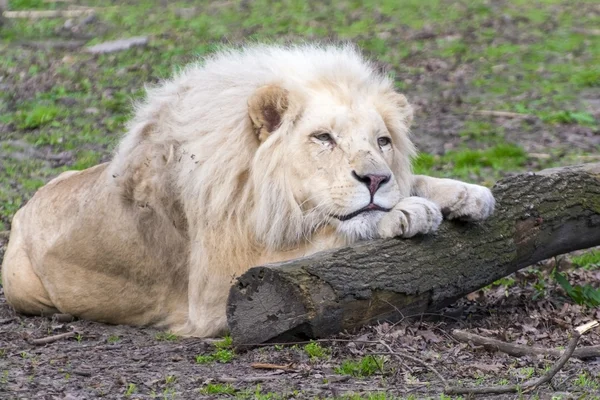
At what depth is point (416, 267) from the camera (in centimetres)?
557

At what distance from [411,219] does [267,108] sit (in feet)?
3.41

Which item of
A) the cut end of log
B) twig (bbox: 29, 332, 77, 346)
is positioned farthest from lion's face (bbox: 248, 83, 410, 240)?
twig (bbox: 29, 332, 77, 346)

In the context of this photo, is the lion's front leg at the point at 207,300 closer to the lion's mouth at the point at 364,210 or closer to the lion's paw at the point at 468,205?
the lion's mouth at the point at 364,210

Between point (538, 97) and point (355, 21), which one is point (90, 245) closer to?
point (538, 97)

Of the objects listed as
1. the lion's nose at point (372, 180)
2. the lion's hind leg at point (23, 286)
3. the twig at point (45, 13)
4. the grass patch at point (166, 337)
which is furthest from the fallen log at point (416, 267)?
the twig at point (45, 13)

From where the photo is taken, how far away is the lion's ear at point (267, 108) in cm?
588

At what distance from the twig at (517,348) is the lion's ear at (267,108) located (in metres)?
1.52

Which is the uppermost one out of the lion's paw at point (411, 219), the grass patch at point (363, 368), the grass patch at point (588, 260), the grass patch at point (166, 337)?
the lion's paw at point (411, 219)

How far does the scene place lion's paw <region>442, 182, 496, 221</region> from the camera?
19.1ft

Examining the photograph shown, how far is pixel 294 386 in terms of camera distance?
486 centimetres

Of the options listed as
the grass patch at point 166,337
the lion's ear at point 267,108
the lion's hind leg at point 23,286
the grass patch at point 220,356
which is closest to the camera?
the grass patch at point 220,356

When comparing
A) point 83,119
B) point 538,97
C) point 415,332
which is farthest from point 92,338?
point 538,97

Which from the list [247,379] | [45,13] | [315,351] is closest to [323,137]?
[315,351]

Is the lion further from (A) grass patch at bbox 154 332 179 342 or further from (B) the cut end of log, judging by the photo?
(B) the cut end of log
